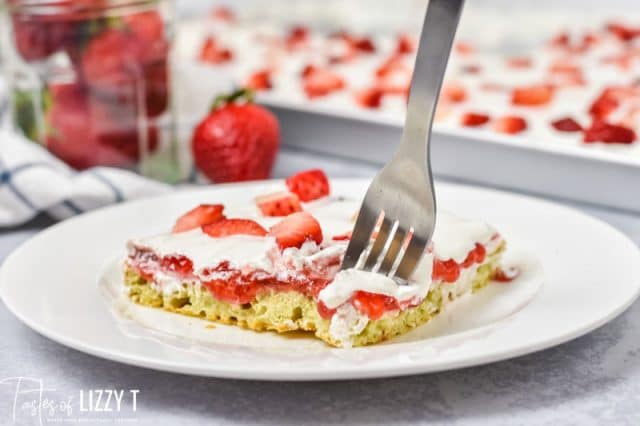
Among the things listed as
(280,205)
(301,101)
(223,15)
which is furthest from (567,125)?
(223,15)

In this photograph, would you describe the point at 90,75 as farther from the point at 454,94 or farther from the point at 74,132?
the point at 454,94

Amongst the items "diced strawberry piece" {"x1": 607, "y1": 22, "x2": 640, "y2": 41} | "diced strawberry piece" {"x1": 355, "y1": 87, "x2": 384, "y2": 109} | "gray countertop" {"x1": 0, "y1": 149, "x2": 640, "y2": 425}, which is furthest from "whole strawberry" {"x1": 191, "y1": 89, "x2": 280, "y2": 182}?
"diced strawberry piece" {"x1": 607, "y1": 22, "x2": 640, "y2": 41}

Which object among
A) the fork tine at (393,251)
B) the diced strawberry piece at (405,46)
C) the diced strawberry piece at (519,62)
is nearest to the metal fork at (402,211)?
the fork tine at (393,251)

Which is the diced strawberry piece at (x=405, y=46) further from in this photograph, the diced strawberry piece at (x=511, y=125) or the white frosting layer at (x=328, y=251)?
the white frosting layer at (x=328, y=251)

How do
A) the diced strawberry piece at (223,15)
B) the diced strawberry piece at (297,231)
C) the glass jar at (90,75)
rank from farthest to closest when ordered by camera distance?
the diced strawberry piece at (223,15), the glass jar at (90,75), the diced strawberry piece at (297,231)

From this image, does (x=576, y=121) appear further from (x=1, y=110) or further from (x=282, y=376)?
(x=1, y=110)

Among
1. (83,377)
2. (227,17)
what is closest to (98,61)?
(83,377)
